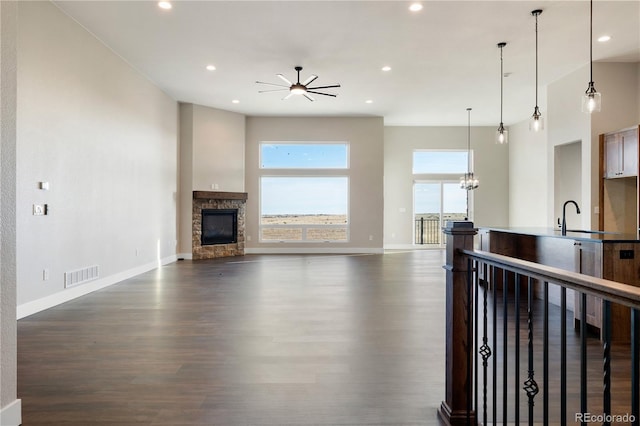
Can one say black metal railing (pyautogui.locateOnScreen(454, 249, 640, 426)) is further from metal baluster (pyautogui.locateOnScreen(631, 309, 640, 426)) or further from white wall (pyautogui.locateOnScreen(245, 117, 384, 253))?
white wall (pyautogui.locateOnScreen(245, 117, 384, 253))

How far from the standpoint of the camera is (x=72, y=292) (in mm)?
4793

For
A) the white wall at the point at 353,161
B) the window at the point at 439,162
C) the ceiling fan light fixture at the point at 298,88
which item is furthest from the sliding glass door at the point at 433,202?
the ceiling fan light fixture at the point at 298,88

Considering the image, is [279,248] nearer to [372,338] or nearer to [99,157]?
[99,157]

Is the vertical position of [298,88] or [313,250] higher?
[298,88]

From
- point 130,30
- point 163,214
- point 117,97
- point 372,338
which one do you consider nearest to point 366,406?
point 372,338

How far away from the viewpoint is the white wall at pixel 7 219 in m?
1.89

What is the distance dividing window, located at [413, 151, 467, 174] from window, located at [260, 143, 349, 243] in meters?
2.76

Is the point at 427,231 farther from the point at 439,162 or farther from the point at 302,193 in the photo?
the point at 302,193

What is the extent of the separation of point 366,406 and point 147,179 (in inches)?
253

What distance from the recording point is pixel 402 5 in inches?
174

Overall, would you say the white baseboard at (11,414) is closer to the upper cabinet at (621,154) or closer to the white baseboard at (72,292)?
the white baseboard at (72,292)

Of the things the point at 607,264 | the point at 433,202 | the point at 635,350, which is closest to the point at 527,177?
the point at 433,202

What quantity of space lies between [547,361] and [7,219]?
2677 mm

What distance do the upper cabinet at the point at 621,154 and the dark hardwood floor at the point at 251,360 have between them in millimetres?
3181
